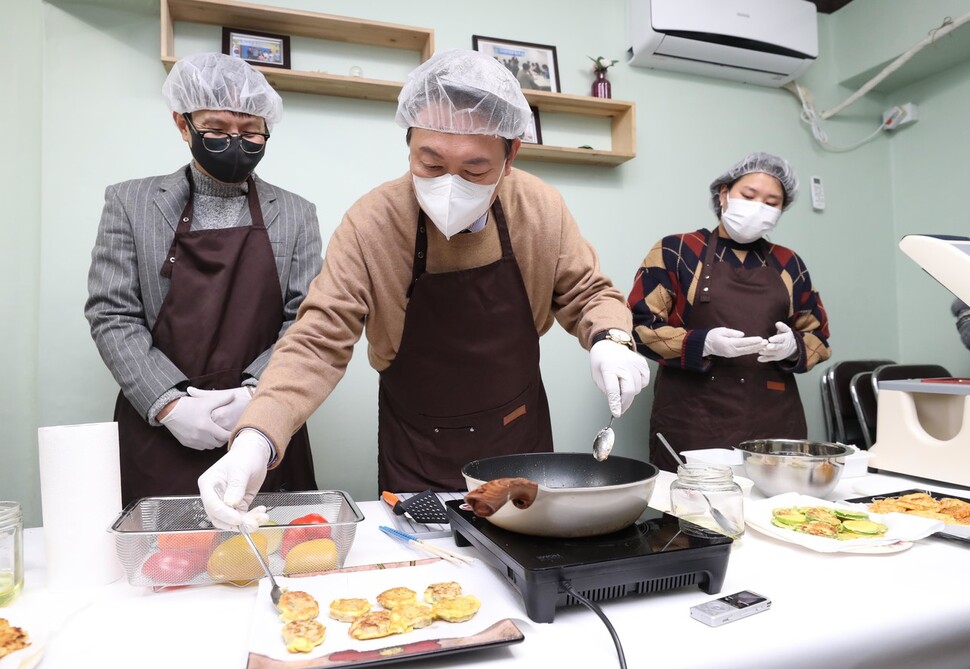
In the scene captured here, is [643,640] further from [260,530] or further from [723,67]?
[723,67]

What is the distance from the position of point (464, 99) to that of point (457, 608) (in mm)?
995

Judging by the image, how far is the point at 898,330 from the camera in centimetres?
378

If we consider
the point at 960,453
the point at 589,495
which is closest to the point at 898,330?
the point at 960,453

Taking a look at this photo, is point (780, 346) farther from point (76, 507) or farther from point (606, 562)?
point (76, 507)

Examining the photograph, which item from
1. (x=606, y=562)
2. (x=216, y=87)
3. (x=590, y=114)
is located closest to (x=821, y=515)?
(x=606, y=562)

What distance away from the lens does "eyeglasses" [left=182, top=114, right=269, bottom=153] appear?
5.78 feet

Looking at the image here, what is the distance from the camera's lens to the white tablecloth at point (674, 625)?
2.38 ft

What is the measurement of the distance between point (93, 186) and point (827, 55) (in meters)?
3.88

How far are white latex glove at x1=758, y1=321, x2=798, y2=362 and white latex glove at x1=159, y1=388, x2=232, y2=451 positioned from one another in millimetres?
1980

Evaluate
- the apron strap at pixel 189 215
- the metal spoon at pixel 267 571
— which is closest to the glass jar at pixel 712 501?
the metal spoon at pixel 267 571

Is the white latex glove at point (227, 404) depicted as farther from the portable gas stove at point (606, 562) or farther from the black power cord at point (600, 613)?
the black power cord at point (600, 613)

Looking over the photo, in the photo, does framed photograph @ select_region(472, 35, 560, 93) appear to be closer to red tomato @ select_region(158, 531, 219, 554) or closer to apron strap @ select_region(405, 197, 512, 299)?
apron strap @ select_region(405, 197, 512, 299)

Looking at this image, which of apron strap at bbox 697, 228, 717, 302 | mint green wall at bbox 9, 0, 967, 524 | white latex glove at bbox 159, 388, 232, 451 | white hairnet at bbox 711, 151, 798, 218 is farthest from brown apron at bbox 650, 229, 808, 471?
white latex glove at bbox 159, 388, 232, 451

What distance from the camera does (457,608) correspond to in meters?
0.77
